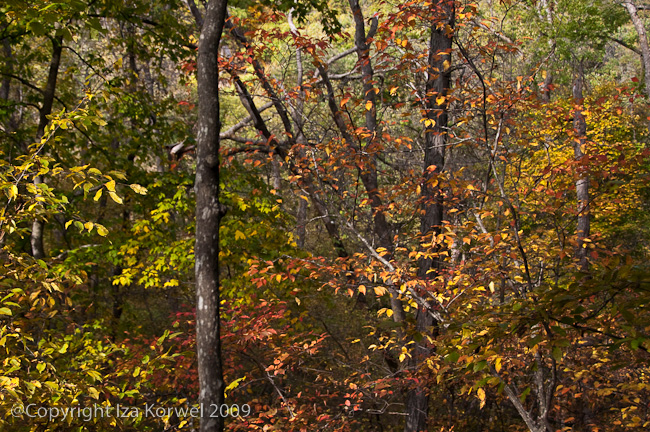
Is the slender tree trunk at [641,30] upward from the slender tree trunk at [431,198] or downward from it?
upward

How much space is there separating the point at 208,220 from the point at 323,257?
204 centimetres

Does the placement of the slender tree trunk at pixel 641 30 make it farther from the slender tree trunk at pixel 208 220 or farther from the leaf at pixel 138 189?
the leaf at pixel 138 189

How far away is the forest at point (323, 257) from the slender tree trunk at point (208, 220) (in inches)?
0.6

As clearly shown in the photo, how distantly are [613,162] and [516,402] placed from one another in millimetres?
2056

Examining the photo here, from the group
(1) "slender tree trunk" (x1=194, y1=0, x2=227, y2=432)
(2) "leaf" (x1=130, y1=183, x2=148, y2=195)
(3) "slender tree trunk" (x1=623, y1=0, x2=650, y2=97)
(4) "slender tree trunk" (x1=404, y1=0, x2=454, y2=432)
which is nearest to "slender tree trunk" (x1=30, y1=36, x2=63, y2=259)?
(1) "slender tree trunk" (x1=194, y1=0, x2=227, y2=432)

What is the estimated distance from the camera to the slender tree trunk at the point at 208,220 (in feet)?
10.6

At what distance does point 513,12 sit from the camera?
1617 centimetres

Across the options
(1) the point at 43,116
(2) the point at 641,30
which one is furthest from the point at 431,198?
(2) the point at 641,30

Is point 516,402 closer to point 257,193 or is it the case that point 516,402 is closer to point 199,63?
point 199,63

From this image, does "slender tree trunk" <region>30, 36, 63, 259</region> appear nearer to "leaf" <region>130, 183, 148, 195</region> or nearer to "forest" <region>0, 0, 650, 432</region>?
"forest" <region>0, 0, 650, 432</region>

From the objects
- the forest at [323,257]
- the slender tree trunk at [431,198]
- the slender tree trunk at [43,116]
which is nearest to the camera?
the forest at [323,257]

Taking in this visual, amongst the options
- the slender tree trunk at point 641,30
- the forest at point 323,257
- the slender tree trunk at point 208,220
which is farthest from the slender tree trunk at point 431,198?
the slender tree trunk at point 641,30

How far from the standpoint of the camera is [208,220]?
131 inches

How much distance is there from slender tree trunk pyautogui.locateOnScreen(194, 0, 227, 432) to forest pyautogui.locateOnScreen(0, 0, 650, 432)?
0.01 m
